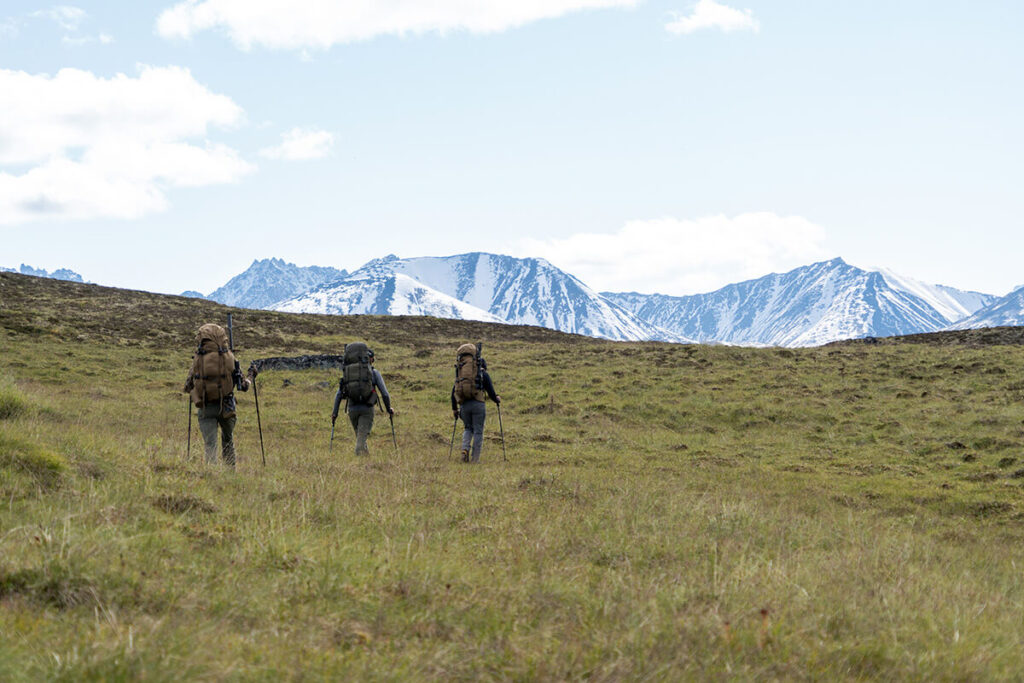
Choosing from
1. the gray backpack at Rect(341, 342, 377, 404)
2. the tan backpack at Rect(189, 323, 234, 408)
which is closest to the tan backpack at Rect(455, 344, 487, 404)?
the gray backpack at Rect(341, 342, 377, 404)

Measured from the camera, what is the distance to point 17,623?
170 inches

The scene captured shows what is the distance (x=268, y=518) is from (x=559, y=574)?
3.22 m

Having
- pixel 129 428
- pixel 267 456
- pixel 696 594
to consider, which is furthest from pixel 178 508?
pixel 129 428

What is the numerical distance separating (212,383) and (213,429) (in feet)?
3.13

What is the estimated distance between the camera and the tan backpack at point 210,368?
1216cm

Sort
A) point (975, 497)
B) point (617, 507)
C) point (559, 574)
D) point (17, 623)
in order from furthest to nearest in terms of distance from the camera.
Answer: point (975, 497)
point (617, 507)
point (559, 574)
point (17, 623)

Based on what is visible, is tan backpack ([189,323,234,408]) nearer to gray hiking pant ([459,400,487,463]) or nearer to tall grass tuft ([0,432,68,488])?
tall grass tuft ([0,432,68,488])

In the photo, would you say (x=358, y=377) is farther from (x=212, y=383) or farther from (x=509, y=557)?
(x=509, y=557)

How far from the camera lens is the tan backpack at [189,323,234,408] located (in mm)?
12164

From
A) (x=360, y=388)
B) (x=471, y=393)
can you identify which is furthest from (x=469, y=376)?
Answer: (x=360, y=388)

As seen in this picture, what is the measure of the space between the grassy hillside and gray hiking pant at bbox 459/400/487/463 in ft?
1.42

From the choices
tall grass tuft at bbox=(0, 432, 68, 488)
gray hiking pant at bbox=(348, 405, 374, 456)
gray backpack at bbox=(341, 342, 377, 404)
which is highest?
gray backpack at bbox=(341, 342, 377, 404)

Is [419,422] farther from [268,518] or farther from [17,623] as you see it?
[17,623]

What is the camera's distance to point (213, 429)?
12.6m
